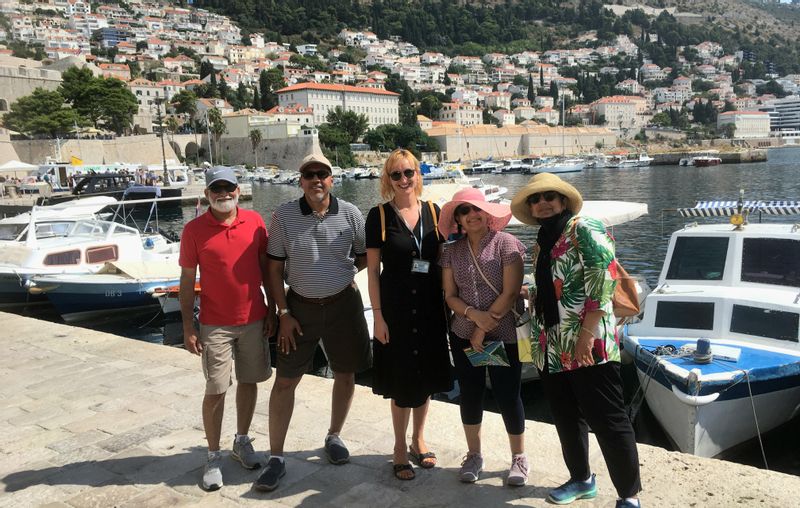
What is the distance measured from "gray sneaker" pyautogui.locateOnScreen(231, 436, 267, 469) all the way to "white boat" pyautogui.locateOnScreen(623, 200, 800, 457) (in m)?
3.37

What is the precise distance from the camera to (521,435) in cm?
289

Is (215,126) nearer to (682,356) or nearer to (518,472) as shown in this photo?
(682,356)

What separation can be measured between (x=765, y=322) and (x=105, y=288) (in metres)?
10.6

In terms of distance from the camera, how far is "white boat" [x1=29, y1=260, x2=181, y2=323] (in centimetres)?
1133

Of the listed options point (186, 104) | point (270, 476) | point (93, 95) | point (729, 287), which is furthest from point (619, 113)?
point (270, 476)

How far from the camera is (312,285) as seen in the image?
9.80 ft

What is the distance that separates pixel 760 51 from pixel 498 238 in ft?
768

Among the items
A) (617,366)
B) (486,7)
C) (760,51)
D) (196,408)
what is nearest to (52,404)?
(196,408)

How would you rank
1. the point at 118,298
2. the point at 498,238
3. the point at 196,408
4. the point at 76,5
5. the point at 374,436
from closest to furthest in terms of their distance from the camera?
the point at 498,238
the point at 374,436
the point at 196,408
the point at 118,298
the point at 76,5

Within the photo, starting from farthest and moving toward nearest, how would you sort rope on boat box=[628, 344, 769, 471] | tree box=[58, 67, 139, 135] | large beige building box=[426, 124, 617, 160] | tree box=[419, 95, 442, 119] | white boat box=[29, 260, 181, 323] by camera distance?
tree box=[419, 95, 442, 119]
large beige building box=[426, 124, 617, 160]
tree box=[58, 67, 139, 135]
white boat box=[29, 260, 181, 323]
rope on boat box=[628, 344, 769, 471]

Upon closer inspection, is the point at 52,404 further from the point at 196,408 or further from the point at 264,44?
the point at 264,44

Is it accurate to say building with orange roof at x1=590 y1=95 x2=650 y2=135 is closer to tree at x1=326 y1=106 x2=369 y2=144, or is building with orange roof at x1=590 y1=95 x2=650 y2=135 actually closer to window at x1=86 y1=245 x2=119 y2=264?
tree at x1=326 y1=106 x2=369 y2=144

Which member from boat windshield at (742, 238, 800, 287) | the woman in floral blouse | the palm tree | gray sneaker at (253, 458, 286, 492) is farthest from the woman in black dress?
the palm tree

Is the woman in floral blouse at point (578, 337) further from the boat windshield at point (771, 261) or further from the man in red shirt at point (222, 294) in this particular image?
the boat windshield at point (771, 261)
